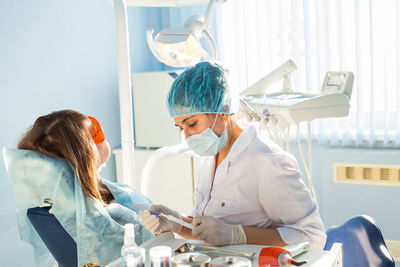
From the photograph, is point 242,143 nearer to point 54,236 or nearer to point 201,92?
point 201,92

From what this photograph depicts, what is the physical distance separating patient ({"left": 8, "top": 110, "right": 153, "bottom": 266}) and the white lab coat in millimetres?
338

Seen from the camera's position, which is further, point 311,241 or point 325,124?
point 325,124

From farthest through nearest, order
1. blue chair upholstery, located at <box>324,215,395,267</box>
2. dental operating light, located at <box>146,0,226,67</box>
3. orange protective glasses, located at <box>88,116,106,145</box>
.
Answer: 1. dental operating light, located at <box>146,0,226,67</box>
2. orange protective glasses, located at <box>88,116,106,145</box>
3. blue chair upholstery, located at <box>324,215,395,267</box>

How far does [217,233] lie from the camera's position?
1.36 meters

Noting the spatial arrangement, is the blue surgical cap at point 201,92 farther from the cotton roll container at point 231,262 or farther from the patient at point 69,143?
the cotton roll container at point 231,262

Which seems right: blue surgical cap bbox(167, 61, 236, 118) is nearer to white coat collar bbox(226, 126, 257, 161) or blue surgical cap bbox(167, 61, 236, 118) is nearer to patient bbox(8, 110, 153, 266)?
white coat collar bbox(226, 126, 257, 161)

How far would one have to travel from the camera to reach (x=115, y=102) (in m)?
3.54

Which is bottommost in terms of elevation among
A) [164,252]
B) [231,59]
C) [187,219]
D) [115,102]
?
[187,219]

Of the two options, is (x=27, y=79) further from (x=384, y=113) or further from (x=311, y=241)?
(x=384, y=113)

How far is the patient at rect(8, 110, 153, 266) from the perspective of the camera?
63.5 inches

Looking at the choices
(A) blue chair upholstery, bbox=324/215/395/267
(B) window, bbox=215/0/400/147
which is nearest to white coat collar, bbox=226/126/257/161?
(A) blue chair upholstery, bbox=324/215/395/267

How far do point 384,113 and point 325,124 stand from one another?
15.2 inches

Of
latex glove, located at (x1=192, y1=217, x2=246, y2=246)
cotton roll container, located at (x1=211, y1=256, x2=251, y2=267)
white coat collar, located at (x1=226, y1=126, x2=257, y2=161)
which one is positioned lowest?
latex glove, located at (x1=192, y1=217, x2=246, y2=246)

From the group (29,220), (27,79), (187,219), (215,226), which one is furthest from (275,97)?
(27,79)
